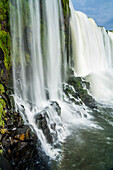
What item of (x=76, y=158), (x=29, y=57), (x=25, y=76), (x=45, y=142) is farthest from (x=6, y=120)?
(x=29, y=57)

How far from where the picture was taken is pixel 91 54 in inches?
817

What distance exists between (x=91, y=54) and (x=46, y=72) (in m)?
11.9

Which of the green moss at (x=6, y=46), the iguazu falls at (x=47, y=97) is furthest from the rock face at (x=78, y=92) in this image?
the green moss at (x=6, y=46)

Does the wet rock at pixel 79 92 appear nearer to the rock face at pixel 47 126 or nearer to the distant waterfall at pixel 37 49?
the distant waterfall at pixel 37 49

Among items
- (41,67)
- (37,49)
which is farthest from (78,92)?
(37,49)

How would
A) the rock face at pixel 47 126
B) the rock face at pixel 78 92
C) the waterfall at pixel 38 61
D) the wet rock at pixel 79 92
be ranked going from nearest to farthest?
the rock face at pixel 47 126 → the waterfall at pixel 38 61 → the rock face at pixel 78 92 → the wet rock at pixel 79 92

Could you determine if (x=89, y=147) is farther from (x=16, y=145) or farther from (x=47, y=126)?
(x=16, y=145)

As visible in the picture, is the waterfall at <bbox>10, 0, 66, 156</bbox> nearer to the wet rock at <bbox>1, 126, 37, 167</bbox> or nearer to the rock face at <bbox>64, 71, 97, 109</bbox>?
the rock face at <bbox>64, 71, 97, 109</bbox>

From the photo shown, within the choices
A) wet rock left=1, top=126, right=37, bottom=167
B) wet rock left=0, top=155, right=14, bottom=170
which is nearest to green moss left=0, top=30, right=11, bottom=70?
wet rock left=1, top=126, right=37, bottom=167

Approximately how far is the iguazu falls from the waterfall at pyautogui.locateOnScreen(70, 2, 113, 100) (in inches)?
6.5

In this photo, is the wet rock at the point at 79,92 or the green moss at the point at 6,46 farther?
the wet rock at the point at 79,92

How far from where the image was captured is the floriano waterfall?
693cm

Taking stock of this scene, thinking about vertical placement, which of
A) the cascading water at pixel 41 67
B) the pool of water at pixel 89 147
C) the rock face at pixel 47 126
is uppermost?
the cascading water at pixel 41 67

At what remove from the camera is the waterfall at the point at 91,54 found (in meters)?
15.7
